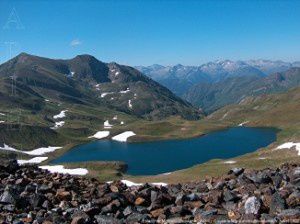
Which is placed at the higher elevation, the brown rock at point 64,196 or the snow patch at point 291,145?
the brown rock at point 64,196

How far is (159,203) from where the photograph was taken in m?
22.3

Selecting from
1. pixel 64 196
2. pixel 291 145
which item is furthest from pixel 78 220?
pixel 291 145

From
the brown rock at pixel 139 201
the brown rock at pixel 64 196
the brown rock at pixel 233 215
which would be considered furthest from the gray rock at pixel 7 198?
the brown rock at pixel 233 215

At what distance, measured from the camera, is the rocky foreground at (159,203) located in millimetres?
19278

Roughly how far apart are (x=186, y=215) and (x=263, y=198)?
364 cm

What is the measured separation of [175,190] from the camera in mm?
26656

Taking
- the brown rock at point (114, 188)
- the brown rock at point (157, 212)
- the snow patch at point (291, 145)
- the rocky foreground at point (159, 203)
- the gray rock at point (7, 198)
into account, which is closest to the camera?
the rocky foreground at point (159, 203)

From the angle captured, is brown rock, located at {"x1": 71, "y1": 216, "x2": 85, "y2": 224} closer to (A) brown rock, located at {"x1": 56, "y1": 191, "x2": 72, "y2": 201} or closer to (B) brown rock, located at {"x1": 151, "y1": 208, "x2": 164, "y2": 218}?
(B) brown rock, located at {"x1": 151, "y1": 208, "x2": 164, "y2": 218}

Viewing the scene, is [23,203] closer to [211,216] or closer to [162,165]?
[211,216]

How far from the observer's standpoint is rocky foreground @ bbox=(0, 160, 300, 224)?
19.3 metres

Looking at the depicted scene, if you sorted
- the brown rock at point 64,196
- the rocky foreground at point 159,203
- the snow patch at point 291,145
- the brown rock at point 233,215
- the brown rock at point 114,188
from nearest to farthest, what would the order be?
1. the brown rock at point 233,215
2. the rocky foreground at point 159,203
3. the brown rock at point 64,196
4. the brown rock at point 114,188
5. the snow patch at point 291,145

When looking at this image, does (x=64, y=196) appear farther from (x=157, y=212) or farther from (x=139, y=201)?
(x=157, y=212)

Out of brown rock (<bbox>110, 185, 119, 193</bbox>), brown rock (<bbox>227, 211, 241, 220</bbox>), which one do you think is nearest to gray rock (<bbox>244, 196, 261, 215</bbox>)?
brown rock (<bbox>227, 211, 241, 220</bbox>)

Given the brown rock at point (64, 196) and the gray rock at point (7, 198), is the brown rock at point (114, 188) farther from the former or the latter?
the gray rock at point (7, 198)
